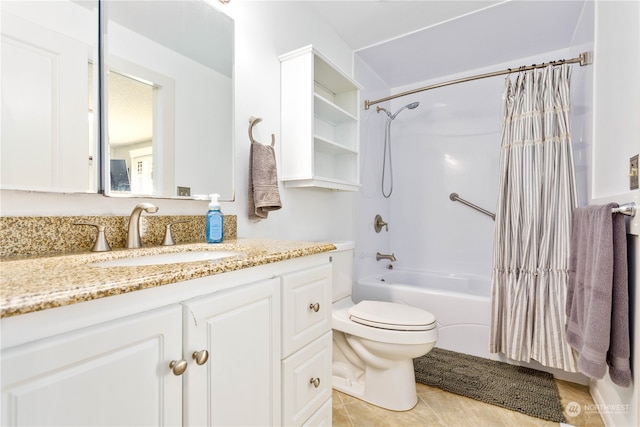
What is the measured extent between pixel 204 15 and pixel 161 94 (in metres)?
0.46

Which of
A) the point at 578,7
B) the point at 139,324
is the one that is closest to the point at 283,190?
the point at 139,324

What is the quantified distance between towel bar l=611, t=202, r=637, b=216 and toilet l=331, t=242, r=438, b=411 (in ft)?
2.95

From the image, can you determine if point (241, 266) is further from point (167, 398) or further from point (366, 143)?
point (366, 143)

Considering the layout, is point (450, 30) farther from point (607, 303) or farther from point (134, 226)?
point (134, 226)

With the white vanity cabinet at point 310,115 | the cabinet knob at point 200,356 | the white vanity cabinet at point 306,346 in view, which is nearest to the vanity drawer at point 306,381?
the white vanity cabinet at point 306,346

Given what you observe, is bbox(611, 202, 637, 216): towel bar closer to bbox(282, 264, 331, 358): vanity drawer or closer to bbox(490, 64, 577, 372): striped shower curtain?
bbox(490, 64, 577, 372): striped shower curtain

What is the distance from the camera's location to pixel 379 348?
1603 millimetres

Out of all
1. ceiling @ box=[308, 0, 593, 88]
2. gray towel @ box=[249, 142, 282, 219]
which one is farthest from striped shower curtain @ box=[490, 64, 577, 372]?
gray towel @ box=[249, 142, 282, 219]

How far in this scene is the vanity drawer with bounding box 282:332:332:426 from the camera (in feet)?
3.23

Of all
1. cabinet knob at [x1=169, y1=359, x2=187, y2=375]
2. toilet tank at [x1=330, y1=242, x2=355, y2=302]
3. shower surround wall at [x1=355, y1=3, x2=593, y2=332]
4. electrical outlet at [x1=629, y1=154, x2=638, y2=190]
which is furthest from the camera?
shower surround wall at [x1=355, y1=3, x2=593, y2=332]

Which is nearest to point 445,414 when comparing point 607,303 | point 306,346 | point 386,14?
point 607,303

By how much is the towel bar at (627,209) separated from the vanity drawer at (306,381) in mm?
1226

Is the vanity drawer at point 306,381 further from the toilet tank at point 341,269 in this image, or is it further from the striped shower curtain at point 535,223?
the striped shower curtain at point 535,223

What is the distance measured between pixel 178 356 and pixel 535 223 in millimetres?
1998
